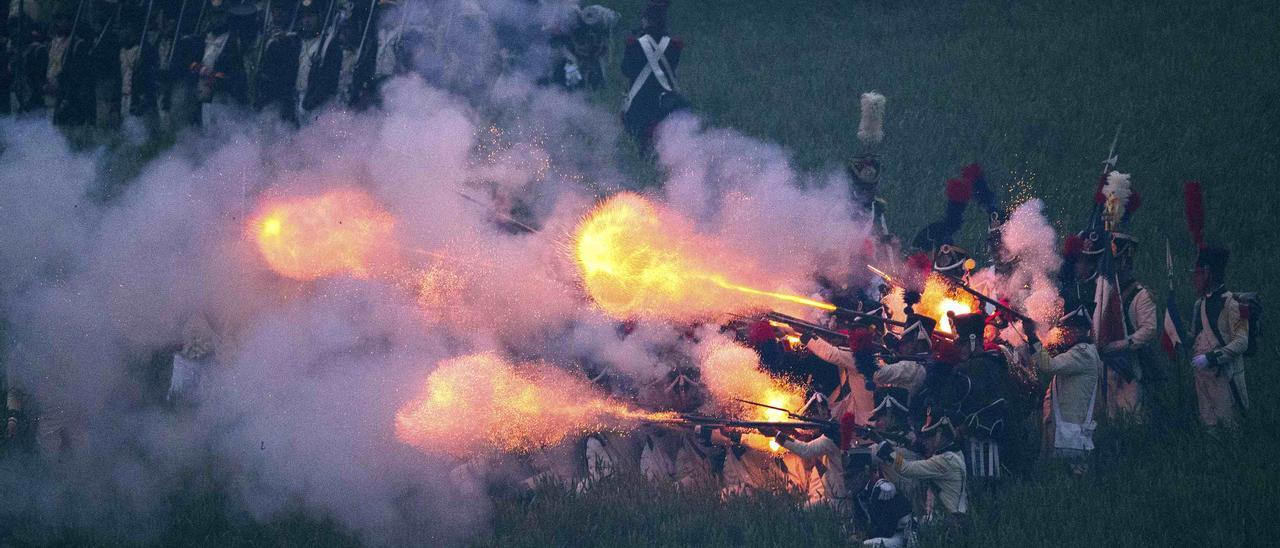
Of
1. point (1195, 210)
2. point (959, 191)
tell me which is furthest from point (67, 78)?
point (1195, 210)

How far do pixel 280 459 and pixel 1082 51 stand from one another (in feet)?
51.7

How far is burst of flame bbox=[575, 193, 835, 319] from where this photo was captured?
13.8 m

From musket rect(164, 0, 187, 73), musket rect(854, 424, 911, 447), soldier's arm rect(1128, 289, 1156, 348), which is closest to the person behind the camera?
musket rect(854, 424, 911, 447)

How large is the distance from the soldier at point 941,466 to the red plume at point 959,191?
405 cm

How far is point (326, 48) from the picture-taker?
64.7 feet

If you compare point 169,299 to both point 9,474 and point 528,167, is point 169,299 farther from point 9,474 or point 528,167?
point 528,167

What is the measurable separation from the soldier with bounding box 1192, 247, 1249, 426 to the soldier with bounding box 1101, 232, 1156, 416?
437mm

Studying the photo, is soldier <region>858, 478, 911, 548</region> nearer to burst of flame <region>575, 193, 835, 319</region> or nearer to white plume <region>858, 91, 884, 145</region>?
burst of flame <region>575, 193, 835, 319</region>

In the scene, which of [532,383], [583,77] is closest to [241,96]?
[583,77]

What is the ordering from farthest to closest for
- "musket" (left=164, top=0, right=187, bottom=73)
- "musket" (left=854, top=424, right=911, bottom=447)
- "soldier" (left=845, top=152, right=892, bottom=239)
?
1. "musket" (left=164, top=0, right=187, bottom=73)
2. "soldier" (left=845, top=152, right=892, bottom=239)
3. "musket" (left=854, top=424, right=911, bottom=447)

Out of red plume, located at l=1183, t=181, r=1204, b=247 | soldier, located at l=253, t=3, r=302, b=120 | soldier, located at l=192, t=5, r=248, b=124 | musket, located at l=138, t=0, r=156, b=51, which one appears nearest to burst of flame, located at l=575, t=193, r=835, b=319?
red plume, located at l=1183, t=181, r=1204, b=247

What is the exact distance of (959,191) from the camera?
1485 cm

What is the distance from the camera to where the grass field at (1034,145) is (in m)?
11.3

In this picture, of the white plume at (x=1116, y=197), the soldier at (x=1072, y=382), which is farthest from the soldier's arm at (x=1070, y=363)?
the white plume at (x=1116, y=197)
